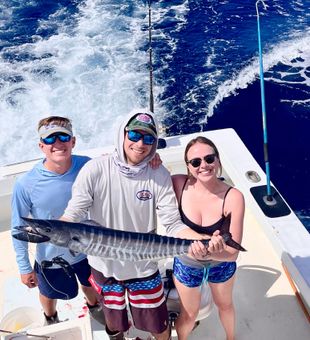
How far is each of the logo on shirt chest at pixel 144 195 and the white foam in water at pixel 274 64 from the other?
633 centimetres

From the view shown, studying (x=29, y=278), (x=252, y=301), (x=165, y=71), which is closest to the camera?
(x=29, y=278)

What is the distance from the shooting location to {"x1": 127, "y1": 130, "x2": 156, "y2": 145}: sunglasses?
1.97 meters

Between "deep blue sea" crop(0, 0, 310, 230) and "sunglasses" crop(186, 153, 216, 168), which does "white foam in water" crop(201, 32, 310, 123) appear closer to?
"deep blue sea" crop(0, 0, 310, 230)

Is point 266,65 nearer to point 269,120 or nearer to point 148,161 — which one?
point 269,120

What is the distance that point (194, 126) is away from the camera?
7.88 meters

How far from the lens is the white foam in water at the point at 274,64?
28.3ft

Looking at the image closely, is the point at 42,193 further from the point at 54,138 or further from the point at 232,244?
the point at 232,244

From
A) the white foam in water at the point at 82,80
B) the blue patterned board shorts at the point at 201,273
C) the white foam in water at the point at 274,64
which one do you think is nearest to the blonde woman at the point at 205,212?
the blue patterned board shorts at the point at 201,273

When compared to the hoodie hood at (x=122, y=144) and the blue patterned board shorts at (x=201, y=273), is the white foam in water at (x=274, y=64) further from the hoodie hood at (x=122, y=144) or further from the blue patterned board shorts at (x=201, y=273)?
the hoodie hood at (x=122, y=144)

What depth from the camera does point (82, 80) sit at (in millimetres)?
8508

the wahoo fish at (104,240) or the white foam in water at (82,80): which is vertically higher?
the white foam in water at (82,80)

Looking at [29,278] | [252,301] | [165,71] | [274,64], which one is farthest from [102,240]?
[274,64]

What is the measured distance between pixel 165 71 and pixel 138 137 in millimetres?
7392

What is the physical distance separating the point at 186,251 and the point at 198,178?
39 cm
